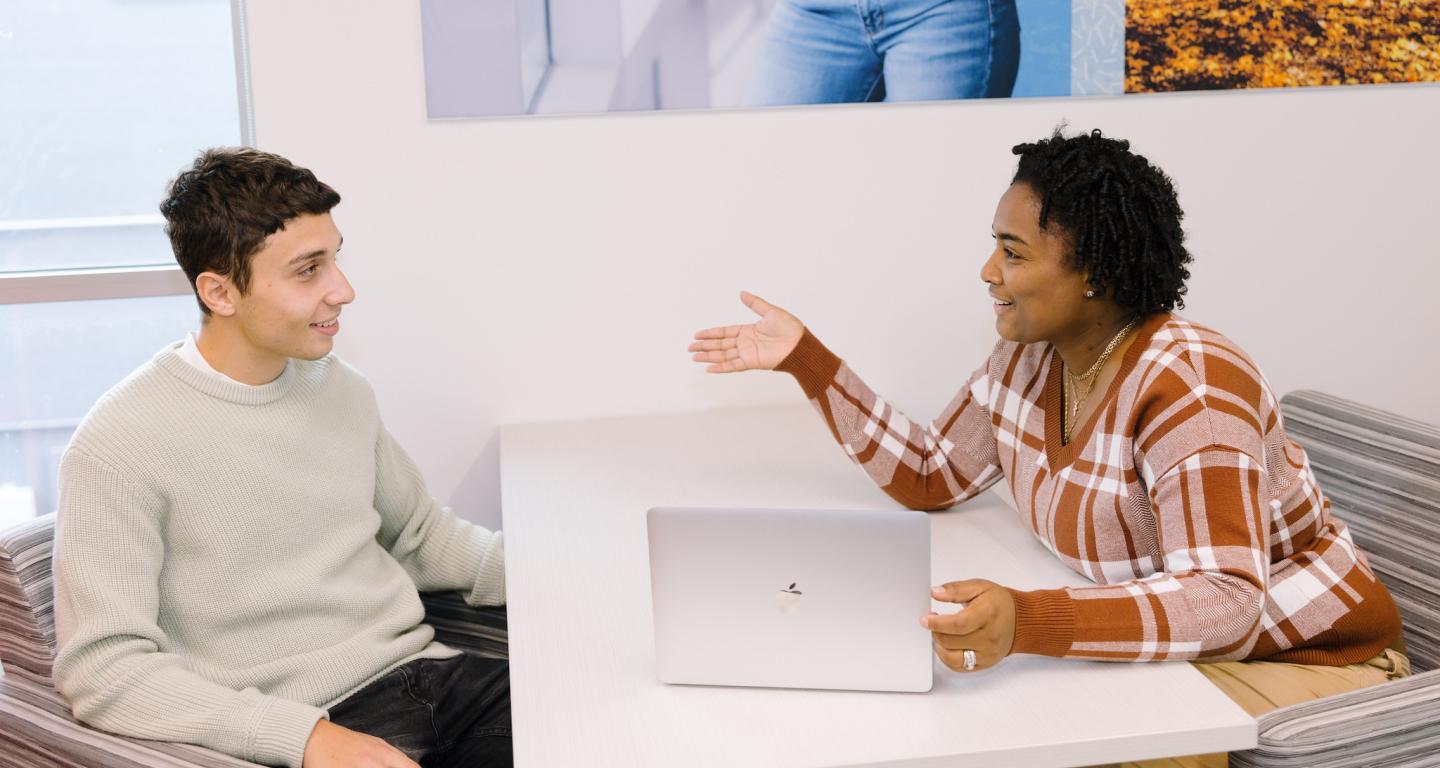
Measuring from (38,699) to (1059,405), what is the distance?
4.33 ft

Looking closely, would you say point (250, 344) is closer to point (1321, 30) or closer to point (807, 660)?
point (807, 660)

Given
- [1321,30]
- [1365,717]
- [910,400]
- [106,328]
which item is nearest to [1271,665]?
[1365,717]

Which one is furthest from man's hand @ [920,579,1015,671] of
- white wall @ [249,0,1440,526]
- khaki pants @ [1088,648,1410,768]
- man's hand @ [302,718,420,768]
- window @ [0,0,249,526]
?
window @ [0,0,249,526]

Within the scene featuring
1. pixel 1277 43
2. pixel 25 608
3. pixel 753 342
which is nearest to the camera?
pixel 25 608

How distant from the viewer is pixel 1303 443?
2.13m

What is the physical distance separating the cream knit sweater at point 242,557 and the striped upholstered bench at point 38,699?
3cm

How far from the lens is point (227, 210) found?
166cm

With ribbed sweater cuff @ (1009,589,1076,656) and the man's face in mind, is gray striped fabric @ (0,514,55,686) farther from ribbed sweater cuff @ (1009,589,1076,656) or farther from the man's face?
ribbed sweater cuff @ (1009,589,1076,656)

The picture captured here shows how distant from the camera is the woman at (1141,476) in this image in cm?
144

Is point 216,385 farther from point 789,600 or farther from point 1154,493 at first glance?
point 1154,493

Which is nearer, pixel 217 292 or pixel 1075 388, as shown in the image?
pixel 217 292

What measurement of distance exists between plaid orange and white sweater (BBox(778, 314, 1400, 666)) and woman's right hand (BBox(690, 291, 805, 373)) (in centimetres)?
2

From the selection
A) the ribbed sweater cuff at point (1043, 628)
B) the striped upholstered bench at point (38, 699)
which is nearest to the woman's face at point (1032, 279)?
the ribbed sweater cuff at point (1043, 628)

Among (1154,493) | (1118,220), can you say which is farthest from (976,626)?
(1118,220)
